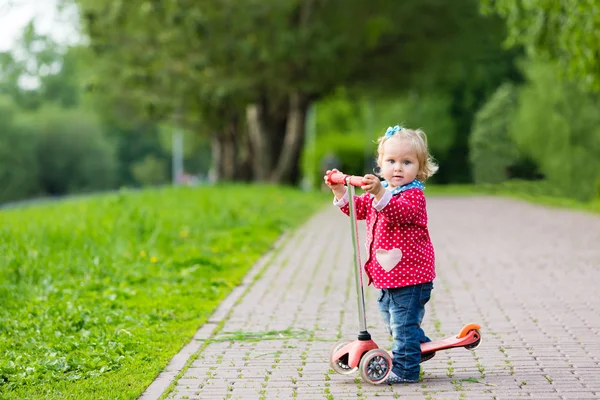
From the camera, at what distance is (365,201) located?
5.68 m

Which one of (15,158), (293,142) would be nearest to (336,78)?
(293,142)

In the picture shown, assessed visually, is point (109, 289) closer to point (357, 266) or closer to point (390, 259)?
point (357, 266)

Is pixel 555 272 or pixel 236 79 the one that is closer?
pixel 555 272

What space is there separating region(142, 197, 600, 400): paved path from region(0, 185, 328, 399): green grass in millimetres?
269

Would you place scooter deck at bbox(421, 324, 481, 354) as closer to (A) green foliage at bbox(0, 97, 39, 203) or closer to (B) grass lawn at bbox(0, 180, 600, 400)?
(B) grass lawn at bbox(0, 180, 600, 400)

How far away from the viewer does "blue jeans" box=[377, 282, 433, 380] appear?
18.4ft

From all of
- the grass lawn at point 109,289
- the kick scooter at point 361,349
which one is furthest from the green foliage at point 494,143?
the kick scooter at point 361,349

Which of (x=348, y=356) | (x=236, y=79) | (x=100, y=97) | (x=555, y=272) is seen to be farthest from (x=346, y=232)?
(x=100, y=97)

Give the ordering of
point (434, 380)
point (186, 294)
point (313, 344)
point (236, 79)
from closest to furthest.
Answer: point (434, 380) → point (313, 344) → point (186, 294) → point (236, 79)

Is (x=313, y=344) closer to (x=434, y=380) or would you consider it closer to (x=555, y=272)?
(x=434, y=380)

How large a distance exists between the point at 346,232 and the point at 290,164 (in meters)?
17.8

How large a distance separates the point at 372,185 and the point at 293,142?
29.1 meters

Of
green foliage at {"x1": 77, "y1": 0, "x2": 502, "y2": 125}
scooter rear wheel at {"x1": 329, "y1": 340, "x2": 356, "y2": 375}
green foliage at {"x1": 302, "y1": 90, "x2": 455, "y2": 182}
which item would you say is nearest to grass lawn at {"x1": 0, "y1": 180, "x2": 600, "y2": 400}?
scooter rear wheel at {"x1": 329, "y1": 340, "x2": 356, "y2": 375}

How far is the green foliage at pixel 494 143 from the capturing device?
61.5 ft
